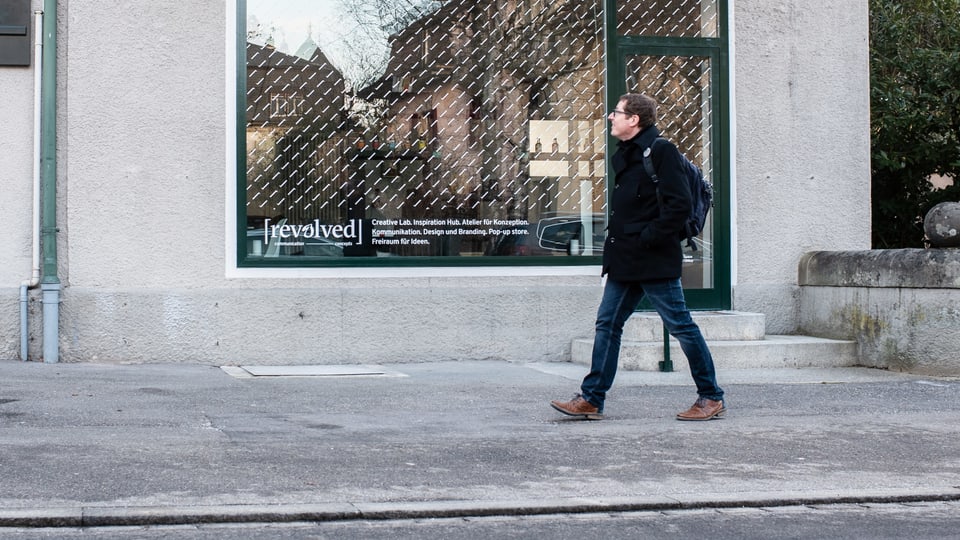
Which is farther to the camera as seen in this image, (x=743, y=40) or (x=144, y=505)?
(x=743, y=40)

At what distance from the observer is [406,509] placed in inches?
198

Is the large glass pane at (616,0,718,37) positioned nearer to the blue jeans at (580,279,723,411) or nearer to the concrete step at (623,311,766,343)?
the concrete step at (623,311,766,343)

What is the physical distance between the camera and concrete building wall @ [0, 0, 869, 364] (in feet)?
30.8

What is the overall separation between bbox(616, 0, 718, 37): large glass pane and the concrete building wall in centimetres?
228

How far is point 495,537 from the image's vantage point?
4.73 m

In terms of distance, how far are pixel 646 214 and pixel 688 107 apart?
404 centimetres

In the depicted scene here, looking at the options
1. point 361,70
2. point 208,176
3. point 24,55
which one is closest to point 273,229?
point 208,176

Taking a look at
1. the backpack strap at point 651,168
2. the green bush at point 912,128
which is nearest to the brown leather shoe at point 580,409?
the backpack strap at point 651,168

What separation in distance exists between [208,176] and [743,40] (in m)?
4.86

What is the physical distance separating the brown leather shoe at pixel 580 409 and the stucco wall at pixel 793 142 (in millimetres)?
3806

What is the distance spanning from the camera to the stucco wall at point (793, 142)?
10773 mm

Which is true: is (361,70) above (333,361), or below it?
above

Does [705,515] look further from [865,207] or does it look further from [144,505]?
[865,207]

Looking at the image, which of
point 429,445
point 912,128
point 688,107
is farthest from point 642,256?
point 912,128
